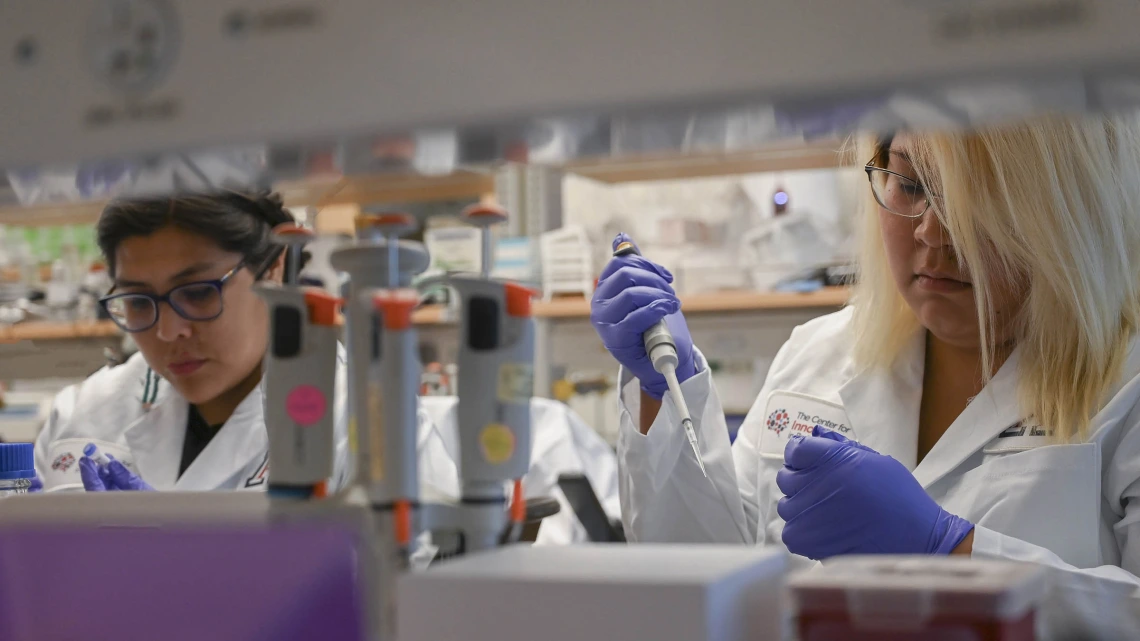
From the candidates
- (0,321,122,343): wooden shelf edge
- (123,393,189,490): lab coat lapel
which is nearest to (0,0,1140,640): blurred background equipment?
(123,393,189,490): lab coat lapel

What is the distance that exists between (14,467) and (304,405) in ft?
2.28

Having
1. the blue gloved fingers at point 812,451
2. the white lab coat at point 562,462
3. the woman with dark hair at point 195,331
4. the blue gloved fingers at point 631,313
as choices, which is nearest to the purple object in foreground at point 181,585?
the blue gloved fingers at point 812,451

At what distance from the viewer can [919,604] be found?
579 millimetres

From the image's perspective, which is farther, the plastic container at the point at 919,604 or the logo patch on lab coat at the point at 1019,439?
the logo patch on lab coat at the point at 1019,439

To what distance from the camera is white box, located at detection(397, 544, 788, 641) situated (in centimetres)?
60

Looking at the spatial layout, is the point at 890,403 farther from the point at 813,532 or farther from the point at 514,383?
the point at 514,383

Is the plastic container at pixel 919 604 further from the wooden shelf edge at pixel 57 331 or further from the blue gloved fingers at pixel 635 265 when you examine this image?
the wooden shelf edge at pixel 57 331

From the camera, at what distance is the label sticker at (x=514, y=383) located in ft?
2.61

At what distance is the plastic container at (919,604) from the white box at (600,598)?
0.05 meters

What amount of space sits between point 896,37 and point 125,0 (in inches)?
18.3

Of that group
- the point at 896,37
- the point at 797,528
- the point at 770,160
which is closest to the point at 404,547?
the point at 896,37

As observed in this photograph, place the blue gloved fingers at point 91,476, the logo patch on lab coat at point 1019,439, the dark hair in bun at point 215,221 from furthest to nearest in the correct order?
the dark hair in bun at point 215,221 < the blue gloved fingers at point 91,476 < the logo patch on lab coat at point 1019,439

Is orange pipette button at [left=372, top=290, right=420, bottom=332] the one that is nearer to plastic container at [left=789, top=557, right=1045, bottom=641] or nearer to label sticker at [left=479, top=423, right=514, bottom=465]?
label sticker at [left=479, top=423, right=514, bottom=465]

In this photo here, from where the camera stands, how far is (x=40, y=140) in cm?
Result: 67
